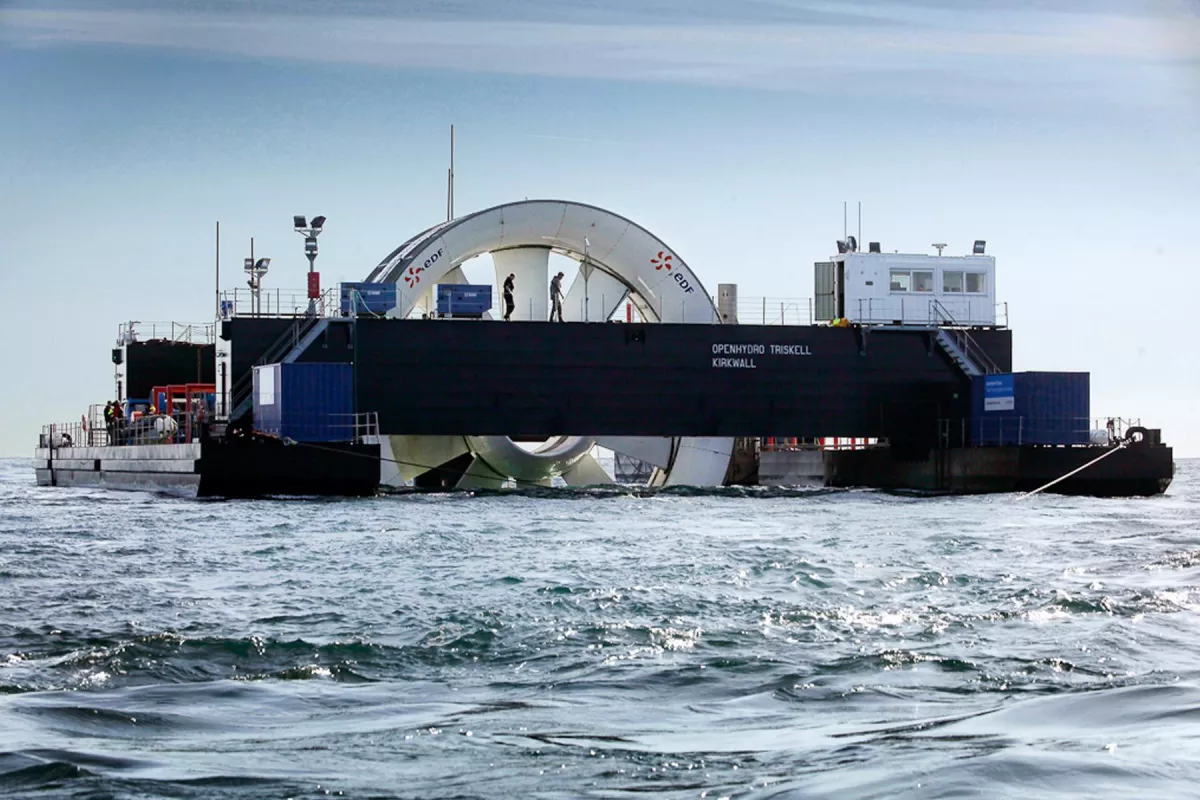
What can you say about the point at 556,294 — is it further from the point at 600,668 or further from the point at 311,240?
the point at 600,668

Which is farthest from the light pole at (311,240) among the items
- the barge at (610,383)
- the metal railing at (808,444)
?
the metal railing at (808,444)

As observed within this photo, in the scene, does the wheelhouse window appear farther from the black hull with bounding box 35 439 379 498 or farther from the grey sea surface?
the grey sea surface

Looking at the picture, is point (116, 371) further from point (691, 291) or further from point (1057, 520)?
point (1057, 520)

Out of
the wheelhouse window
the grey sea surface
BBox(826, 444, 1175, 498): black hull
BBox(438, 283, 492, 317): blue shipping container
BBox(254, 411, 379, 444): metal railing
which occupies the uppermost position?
the wheelhouse window

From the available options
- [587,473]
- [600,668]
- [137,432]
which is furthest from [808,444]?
[600,668]

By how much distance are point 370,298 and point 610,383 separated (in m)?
5.80

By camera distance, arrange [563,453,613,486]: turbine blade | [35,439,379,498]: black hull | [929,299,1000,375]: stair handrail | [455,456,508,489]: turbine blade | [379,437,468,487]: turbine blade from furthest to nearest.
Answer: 1. [563,453,613,486]: turbine blade
2. [455,456,508,489]: turbine blade
3. [379,437,468,487]: turbine blade
4. [929,299,1000,375]: stair handrail
5. [35,439,379,498]: black hull

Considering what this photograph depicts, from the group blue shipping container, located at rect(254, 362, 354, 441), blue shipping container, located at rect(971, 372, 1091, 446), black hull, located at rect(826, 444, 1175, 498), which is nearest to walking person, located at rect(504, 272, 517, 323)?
blue shipping container, located at rect(254, 362, 354, 441)

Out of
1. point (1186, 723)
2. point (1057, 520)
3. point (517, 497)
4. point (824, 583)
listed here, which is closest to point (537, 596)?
point (824, 583)

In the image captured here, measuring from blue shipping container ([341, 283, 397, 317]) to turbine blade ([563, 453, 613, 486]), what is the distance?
10.3 metres

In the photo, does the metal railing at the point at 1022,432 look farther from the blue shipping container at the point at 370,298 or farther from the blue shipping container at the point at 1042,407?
the blue shipping container at the point at 370,298

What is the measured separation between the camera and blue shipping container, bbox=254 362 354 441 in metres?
34.3

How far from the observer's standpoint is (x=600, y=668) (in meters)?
10.0

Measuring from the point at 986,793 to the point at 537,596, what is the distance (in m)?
7.83
